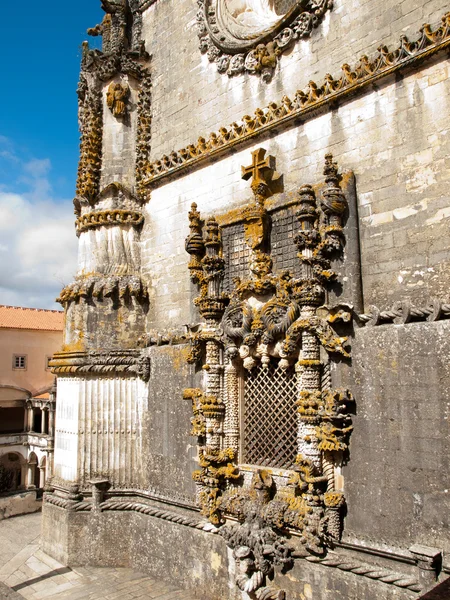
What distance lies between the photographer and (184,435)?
29.6ft

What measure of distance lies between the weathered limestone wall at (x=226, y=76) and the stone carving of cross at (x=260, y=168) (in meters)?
1.03

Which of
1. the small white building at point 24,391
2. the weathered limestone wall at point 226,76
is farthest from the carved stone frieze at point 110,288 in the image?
the small white building at point 24,391

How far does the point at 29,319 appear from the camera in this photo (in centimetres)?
2808

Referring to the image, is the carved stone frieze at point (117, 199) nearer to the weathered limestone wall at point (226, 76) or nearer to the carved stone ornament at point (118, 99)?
the weathered limestone wall at point (226, 76)

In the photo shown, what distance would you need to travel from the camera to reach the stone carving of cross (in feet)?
26.7

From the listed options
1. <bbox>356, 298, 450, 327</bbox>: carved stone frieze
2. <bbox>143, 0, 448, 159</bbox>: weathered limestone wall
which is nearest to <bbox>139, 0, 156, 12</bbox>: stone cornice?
<bbox>143, 0, 448, 159</bbox>: weathered limestone wall

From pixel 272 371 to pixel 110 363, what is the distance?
3471 mm

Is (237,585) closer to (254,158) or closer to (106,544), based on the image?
(106,544)

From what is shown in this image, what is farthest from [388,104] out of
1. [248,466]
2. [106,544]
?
[106,544]

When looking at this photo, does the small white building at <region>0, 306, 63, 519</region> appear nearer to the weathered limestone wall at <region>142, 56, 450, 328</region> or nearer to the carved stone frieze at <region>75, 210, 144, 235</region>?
the carved stone frieze at <region>75, 210, 144, 235</region>

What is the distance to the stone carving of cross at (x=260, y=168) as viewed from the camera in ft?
26.7

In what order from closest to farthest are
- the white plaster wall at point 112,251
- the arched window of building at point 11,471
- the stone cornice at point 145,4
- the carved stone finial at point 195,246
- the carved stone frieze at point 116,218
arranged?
the carved stone finial at point 195,246 < the white plaster wall at point 112,251 < the carved stone frieze at point 116,218 < the stone cornice at point 145,4 < the arched window of building at point 11,471

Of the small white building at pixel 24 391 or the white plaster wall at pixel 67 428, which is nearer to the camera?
the white plaster wall at pixel 67 428

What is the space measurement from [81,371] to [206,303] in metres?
2.99
